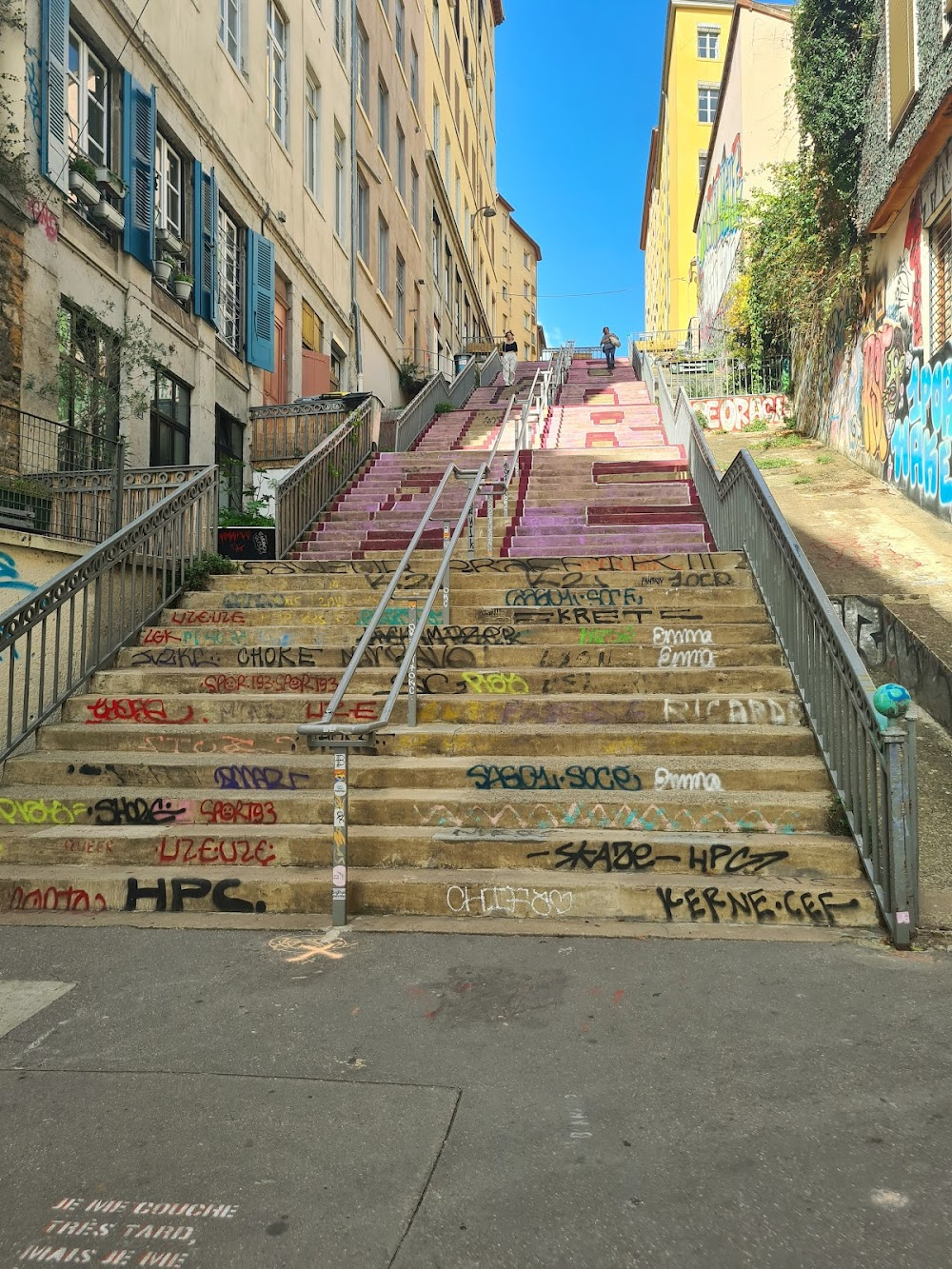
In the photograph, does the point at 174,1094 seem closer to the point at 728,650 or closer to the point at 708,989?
the point at 708,989

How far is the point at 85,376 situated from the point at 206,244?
460 centimetres

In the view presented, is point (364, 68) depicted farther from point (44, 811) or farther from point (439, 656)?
point (44, 811)

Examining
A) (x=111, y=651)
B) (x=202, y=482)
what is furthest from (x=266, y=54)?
(x=111, y=651)

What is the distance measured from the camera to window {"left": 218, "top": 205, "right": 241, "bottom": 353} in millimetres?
14281

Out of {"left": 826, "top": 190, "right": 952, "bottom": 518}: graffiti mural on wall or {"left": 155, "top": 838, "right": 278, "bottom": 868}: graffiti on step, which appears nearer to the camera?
{"left": 155, "top": 838, "right": 278, "bottom": 868}: graffiti on step

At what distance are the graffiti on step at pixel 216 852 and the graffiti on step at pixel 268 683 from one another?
2001 millimetres

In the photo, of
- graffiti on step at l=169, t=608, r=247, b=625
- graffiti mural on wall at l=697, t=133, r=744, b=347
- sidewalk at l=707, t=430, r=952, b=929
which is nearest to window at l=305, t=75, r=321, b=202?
graffiti mural on wall at l=697, t=133, r=744, b=347

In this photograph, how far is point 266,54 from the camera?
16.4m

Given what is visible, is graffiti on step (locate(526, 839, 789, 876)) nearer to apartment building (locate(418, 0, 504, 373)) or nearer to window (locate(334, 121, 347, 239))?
window (locate(334, 121, 347, 239))

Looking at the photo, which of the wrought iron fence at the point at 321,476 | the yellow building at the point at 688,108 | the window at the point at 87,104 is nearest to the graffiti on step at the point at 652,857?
the wrought iron fence at the point at 321,476

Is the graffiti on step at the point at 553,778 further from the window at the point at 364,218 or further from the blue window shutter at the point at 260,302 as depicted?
the window at the point at 364,218

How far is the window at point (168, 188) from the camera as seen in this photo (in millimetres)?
12297

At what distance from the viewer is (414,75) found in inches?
1209

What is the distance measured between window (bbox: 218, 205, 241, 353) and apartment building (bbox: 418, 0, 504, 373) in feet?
49.1
